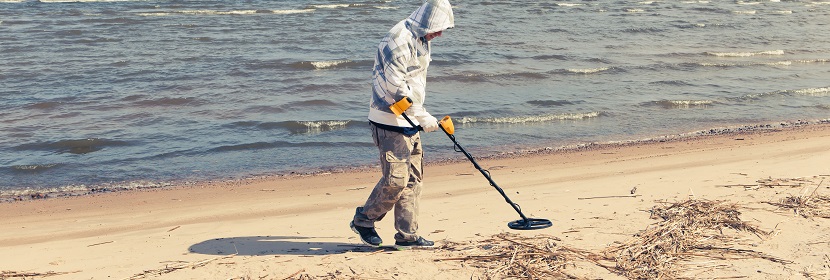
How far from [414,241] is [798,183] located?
3.21 meters

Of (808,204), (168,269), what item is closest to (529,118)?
(808,204)

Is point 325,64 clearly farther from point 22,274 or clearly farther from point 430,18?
point 430,18

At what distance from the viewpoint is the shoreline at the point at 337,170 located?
8.38m

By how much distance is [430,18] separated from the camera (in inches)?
202

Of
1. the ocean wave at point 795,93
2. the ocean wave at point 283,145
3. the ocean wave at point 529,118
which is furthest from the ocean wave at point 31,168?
the ocean wave at point 795,93

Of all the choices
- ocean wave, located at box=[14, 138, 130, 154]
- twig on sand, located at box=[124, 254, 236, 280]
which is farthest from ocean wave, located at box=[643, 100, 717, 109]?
twig on sand, located at box=[124, 254, 236, 280]

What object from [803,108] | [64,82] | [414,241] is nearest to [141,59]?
[64,82]

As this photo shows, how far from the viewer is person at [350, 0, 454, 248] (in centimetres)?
514

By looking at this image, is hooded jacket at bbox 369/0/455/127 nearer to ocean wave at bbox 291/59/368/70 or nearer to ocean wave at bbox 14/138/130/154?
ocean wave at bbox 14/138/130/154

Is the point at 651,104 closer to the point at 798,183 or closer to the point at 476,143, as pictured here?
the point at 476,143

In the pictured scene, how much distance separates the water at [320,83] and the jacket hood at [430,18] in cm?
425

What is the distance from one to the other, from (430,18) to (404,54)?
0.77 ft

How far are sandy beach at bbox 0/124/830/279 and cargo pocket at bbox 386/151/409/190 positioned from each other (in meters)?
0.46

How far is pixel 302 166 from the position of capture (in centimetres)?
937
